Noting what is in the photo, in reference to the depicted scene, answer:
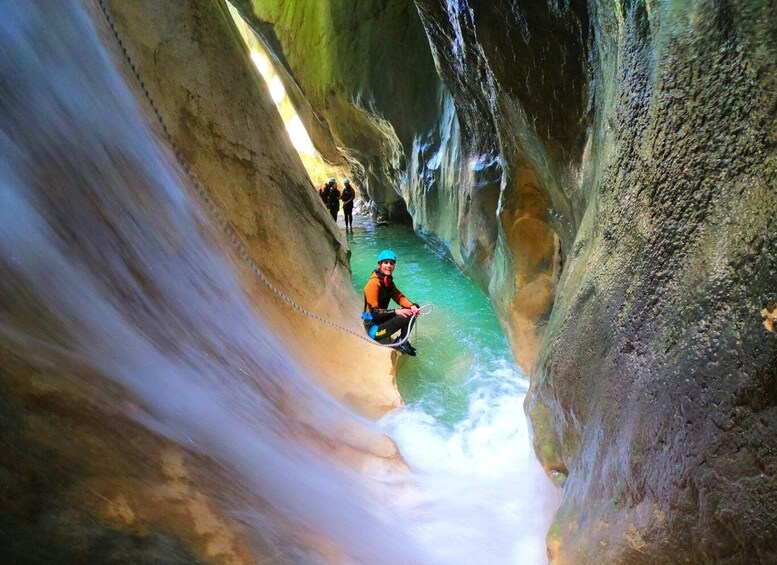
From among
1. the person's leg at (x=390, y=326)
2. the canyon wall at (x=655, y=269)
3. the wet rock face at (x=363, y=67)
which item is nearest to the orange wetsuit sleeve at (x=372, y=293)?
the person's leg at (x=390, y=326)

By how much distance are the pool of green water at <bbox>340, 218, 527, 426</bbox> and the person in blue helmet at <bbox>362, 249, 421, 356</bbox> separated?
0.51m

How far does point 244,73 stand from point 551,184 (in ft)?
13.3

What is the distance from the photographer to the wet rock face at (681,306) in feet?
5.02

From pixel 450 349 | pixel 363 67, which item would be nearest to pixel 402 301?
pixel 450 349

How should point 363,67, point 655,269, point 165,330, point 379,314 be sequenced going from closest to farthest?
point 655,269, point 165,330, point 379,314, point 363,67

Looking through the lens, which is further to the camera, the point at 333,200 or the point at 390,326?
the point at 333,200

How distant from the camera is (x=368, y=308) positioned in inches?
243

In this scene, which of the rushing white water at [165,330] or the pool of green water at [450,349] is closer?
the rushing white water at [165,330]

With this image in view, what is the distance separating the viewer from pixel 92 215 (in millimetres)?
2348

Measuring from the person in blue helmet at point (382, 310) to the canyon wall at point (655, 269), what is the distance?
235 cm

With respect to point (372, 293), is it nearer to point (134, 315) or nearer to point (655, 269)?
point (134, 315)

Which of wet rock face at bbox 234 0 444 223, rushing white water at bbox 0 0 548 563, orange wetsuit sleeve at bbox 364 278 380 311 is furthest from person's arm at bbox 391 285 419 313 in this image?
wet rock face at bbox 234 0 444 223

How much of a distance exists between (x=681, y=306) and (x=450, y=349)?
209 inches

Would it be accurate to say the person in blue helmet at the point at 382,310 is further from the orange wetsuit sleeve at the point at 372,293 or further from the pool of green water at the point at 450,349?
the pool of green water at the point at 450,349
